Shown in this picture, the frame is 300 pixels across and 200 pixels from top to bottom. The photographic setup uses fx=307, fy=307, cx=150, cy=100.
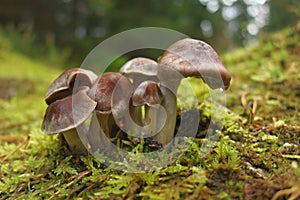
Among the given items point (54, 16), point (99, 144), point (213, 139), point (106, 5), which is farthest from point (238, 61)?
point (54, 16)

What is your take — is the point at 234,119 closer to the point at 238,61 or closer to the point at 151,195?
the point at 151,195

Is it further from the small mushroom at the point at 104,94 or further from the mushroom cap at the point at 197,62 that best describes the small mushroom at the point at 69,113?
the mushroom cap at the point at 197,62

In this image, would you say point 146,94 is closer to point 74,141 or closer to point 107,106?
point 107,106

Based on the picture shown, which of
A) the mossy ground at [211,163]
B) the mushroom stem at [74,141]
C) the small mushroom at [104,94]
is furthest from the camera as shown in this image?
the mushroom stem at [74,141]

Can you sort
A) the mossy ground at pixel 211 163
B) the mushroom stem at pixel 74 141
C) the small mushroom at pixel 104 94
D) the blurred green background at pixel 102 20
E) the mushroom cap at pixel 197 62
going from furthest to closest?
the blurred green background at pixel 102 20 → the mushroom stem at pixel 74 141 → the small mushroom at pixel 104 94 → the mushroom cap at pixel 197 62 → the mossy ground at pixel 211 163

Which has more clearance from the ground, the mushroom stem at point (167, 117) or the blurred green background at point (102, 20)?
the blurred green background at point (102, 20)

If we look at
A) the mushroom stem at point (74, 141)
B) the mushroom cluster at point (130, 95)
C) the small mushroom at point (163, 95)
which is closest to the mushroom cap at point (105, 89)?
the mushroom cluster at point (130, 95)

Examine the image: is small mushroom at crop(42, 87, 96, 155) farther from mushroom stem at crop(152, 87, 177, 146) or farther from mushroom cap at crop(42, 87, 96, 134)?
A: mushroom stem at crop(152, 87, 177, 146)
